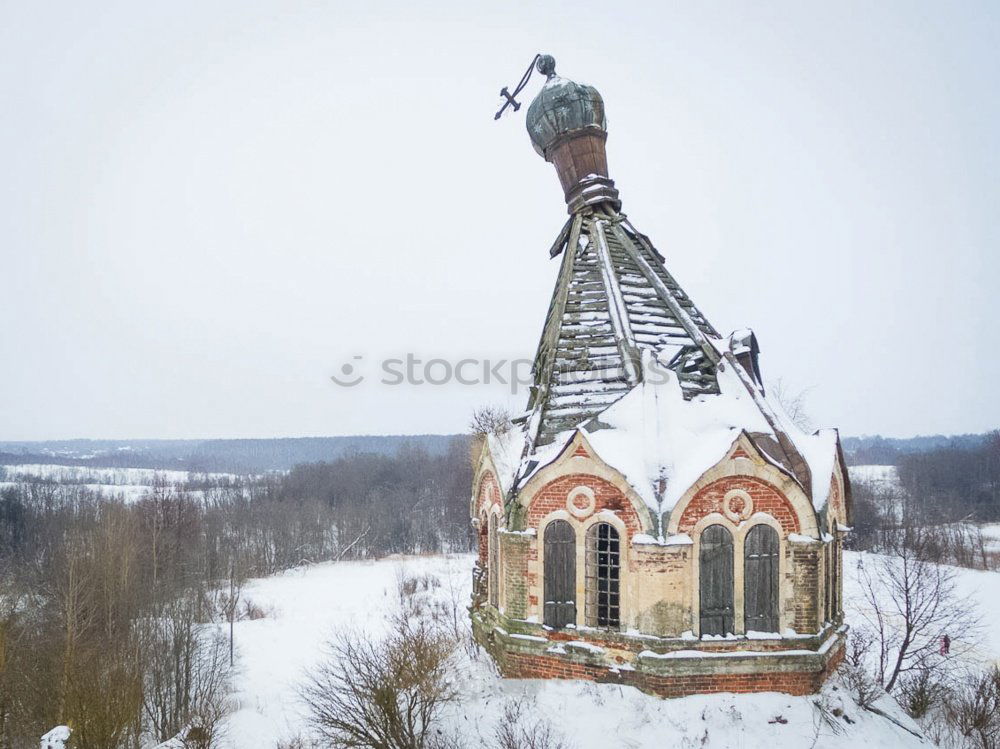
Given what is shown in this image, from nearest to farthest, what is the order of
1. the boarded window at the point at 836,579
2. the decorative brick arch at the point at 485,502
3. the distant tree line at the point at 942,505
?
the boarded window at the point at 836,579 < the decorative brick arch at the point at 485,502 < the distant tree line at the point at 942,505

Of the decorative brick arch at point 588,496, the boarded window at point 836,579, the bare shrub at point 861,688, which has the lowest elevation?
the bare shrub at point 861,688

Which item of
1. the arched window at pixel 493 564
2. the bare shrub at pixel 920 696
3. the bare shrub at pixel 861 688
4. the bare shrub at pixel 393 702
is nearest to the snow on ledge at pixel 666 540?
the arched window at pixel 493 564

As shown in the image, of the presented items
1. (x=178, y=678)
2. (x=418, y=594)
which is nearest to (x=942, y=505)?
(x=418, y=594)

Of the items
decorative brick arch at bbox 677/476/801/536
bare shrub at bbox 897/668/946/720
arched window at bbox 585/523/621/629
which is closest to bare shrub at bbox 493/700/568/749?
arched window at bbox 585/523/621/629

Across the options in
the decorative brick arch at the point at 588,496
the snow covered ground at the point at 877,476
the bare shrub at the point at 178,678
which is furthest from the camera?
the snow covered ground at the point at 877,476

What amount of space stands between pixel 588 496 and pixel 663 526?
1.27 meters

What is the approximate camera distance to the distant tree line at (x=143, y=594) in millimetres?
15531

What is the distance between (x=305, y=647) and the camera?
87.7 ft

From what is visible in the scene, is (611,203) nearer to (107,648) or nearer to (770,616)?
(770,616)

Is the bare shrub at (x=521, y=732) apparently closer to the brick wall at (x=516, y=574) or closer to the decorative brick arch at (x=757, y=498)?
the brick wall at (x=516, y=574)

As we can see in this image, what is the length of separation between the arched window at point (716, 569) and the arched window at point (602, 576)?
53.0 inches

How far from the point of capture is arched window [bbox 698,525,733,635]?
10117 millimetres

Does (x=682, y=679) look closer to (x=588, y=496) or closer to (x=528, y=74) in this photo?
(x=588, y=496)

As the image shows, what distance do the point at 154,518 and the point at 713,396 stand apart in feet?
105
